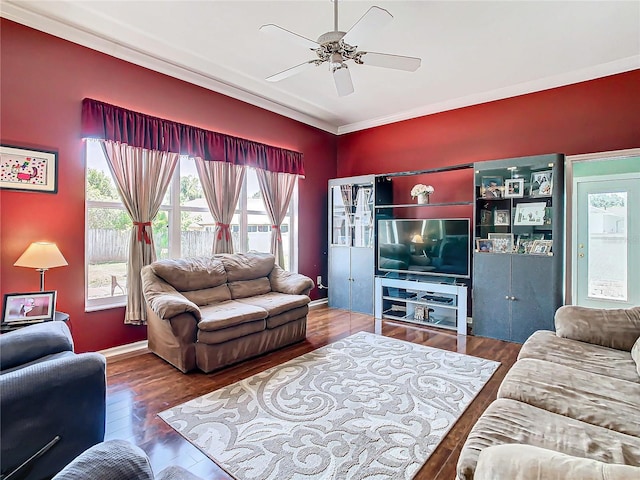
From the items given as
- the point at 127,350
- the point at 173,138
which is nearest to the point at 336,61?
the point at 173,138

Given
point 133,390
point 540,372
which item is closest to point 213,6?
point 133,390

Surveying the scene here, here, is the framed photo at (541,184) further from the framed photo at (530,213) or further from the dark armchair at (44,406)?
the dark armchair at (44,406)

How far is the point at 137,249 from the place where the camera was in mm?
3520

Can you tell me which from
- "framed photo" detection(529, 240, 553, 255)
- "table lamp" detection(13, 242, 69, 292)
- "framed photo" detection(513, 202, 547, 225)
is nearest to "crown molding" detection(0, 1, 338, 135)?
"table lamp" detection(13, 242, 69, 292)

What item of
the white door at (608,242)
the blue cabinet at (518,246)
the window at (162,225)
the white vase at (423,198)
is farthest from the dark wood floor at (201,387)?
the white door at (608,242)

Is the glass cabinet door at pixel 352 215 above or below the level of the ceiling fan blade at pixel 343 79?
below

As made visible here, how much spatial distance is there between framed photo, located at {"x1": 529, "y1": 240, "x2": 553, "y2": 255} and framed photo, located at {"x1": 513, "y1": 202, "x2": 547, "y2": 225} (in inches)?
8.6

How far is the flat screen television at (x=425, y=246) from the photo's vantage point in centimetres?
440

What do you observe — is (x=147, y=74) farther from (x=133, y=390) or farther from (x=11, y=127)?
(x=133, y=390)

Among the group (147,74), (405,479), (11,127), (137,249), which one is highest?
(147,74)

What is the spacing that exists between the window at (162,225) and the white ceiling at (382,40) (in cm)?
104

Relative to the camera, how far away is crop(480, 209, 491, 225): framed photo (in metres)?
4.28

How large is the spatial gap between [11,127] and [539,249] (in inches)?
206

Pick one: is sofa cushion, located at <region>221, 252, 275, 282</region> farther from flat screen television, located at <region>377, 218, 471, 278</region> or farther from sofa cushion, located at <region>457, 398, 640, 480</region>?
sofa cushion, located at <region>457, 398, 640, 480</region>
